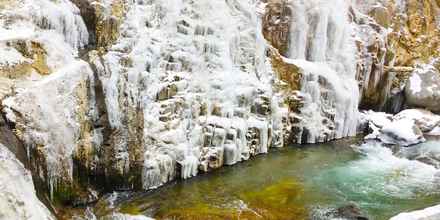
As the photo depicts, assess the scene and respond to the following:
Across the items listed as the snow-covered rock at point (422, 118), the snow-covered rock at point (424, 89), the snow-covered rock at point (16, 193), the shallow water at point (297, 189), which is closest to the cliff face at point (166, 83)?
the shallow water at point (297, 189)

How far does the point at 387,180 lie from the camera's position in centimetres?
1504

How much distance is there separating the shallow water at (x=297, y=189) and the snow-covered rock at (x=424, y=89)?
20.4ft

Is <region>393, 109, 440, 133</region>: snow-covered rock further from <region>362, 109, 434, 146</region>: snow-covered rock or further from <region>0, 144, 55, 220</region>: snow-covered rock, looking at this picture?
<region>0, 144, 55, 220</region>: snow-covered rock

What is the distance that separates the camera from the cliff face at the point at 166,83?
11.1 m

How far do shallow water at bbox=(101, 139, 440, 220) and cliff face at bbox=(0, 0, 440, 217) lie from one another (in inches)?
31.0

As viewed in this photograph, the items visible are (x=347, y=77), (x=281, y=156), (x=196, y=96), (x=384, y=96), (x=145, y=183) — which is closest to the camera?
(x=145, y=183)

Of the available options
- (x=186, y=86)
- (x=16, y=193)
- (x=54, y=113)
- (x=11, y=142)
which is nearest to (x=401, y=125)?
(x=186, y=86)

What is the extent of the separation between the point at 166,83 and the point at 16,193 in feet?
20.9

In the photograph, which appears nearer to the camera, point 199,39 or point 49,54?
point 49,54

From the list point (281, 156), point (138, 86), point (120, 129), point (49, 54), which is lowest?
point (281, 156)

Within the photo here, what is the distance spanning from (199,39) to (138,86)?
126 inches

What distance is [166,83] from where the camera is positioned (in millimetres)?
13773

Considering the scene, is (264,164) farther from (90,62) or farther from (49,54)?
(49,54)

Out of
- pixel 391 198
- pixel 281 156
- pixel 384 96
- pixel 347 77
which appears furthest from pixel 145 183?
pixel 384 96
